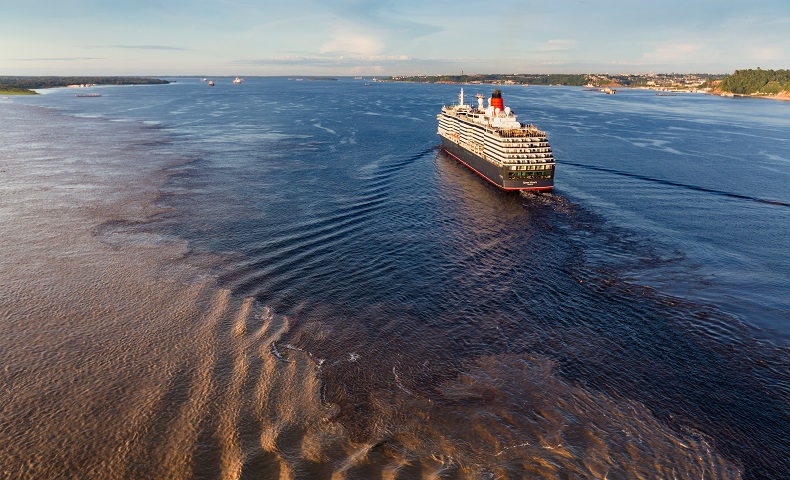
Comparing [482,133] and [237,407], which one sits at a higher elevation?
[482,133]

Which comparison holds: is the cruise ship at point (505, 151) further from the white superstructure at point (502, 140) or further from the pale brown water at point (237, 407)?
the pale brown water at point (237, 407)

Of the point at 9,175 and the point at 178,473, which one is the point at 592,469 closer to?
the point at 178,473

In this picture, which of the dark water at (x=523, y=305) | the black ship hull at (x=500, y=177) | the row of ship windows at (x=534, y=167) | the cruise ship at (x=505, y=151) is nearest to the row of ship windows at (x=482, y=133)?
the cruise ship at (x=505, y=151)

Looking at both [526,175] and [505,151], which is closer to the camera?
[526,175]

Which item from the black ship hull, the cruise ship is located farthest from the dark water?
the cruise ship

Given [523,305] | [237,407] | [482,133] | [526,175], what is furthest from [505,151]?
[237,407]

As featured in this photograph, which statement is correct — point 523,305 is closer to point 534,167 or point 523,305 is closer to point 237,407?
point 237,407

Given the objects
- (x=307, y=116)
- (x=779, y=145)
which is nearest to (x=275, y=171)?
(x=307, y=116)
